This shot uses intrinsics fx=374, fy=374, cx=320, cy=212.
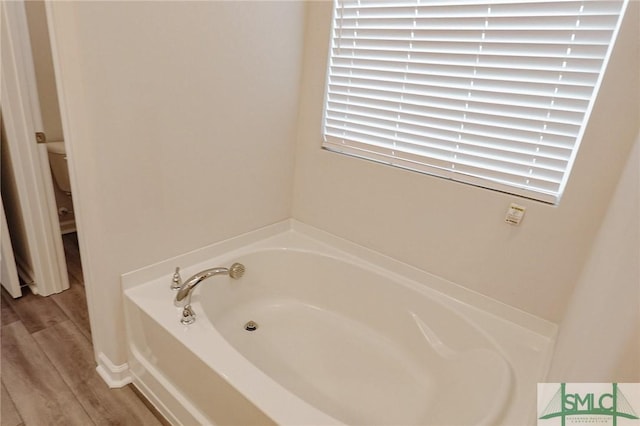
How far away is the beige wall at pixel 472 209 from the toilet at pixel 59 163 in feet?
5.57

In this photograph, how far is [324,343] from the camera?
6.51 feet

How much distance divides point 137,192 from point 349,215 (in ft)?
3.61

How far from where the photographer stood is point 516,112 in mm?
1500

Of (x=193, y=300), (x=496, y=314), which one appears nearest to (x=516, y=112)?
(x=496, y=314)

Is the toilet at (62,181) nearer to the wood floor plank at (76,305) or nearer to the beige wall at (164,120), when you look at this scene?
the wood floor plank at (76,305)

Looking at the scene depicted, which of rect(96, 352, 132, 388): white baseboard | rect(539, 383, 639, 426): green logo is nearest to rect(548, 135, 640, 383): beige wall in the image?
rect(539, 383, 639, 426): green logo

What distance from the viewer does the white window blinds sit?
1360 mm

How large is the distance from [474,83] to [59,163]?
2740 mm

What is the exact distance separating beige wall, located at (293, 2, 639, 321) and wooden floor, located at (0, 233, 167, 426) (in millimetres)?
1359

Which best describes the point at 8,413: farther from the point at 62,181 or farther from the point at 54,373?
the point at 62,181

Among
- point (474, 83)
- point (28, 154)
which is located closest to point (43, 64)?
point (28, 154)

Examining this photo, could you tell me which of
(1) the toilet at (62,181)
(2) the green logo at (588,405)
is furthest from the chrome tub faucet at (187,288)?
(1) the toilet at (62,181)

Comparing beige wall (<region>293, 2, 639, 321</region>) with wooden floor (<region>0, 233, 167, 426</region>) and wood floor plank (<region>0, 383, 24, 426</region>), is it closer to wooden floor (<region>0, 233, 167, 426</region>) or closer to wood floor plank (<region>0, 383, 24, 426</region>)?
wooden floor (<region>0, 233, 167, 426</region>)

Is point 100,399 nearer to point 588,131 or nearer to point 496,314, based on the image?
point 496,314
